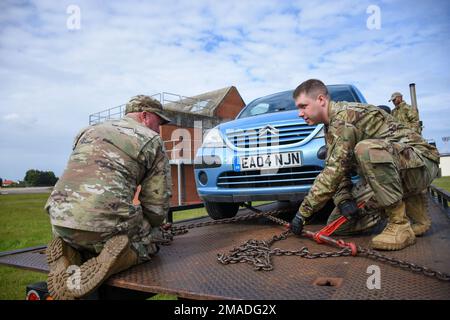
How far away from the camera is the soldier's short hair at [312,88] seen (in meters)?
2.44

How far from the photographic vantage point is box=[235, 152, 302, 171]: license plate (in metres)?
2.82

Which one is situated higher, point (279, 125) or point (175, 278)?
point (279, 125)

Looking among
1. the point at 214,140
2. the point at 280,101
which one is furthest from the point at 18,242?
the point at 280,101

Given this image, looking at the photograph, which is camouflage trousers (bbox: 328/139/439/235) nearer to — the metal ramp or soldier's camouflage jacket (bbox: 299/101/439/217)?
soldier's camouflage jacket (bbox: 299/101/439/217)

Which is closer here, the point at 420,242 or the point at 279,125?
the point at 420,242

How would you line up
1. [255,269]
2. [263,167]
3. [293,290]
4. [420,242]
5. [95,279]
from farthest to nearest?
[263,167] → [420,242] → [255,269] → [95,279] → [293,290]

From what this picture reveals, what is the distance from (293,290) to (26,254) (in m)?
1.84

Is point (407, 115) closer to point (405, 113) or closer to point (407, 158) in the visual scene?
point (405, 113)

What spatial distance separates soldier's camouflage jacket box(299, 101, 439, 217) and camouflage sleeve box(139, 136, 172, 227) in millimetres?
982

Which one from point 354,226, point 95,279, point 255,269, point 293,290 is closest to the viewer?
point 293,290
